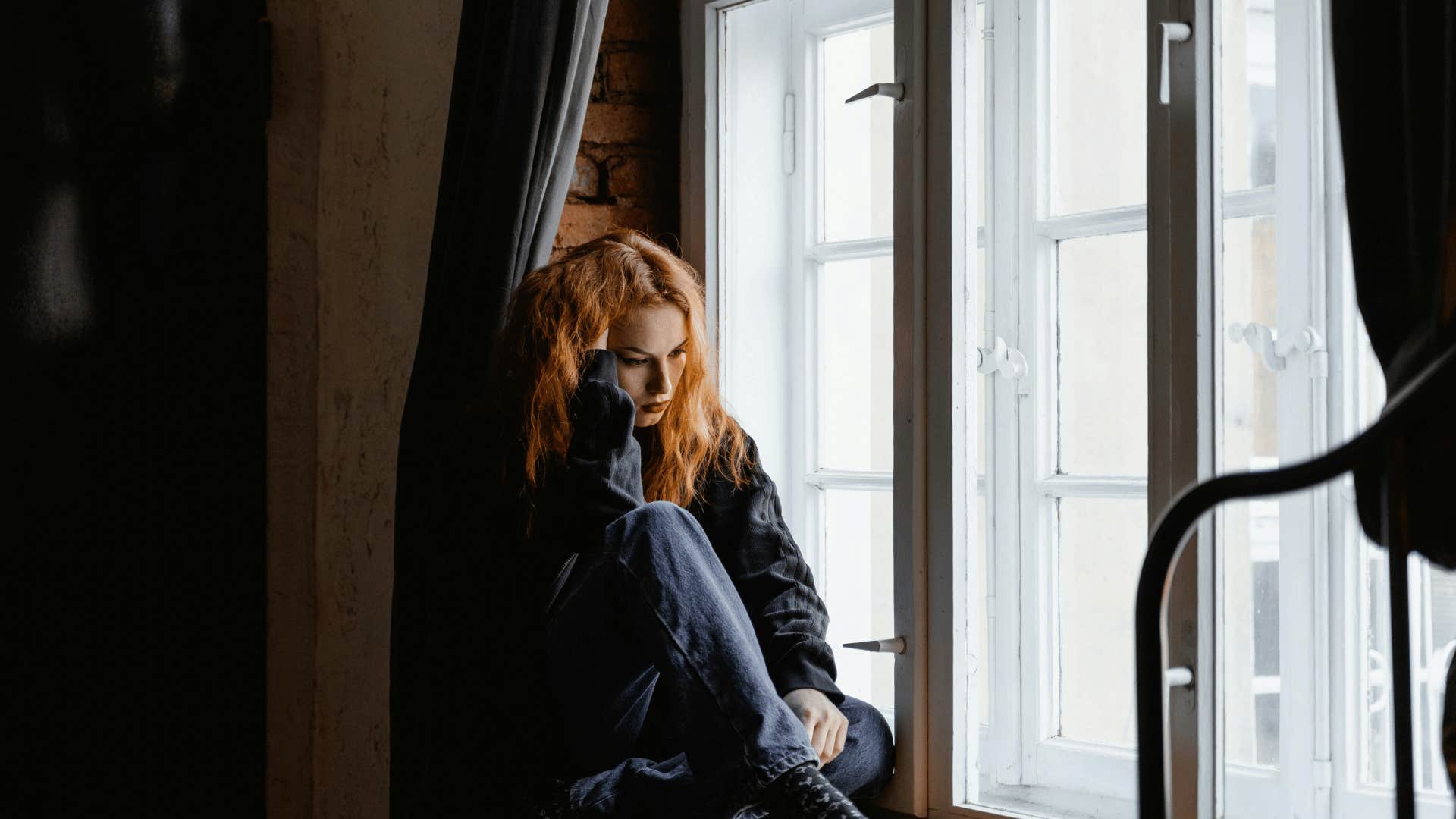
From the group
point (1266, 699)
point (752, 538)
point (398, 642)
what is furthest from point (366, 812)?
point (1266, 699)

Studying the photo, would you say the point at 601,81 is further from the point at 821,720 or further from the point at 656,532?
the point at 821,720

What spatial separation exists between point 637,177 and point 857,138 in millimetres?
369

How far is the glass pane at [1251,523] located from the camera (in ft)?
4.84

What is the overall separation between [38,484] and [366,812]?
2.75 feet

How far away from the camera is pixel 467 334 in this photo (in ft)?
5.92

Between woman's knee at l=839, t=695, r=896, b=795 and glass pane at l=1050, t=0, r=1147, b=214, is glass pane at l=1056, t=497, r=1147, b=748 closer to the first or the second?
woman's knee at l=839, t=695, r=896, b=795

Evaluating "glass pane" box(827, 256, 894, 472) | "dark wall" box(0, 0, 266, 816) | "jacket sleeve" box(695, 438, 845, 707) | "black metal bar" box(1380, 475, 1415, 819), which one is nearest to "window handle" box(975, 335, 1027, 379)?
"glass pane" box(827, 256, 894, 472)

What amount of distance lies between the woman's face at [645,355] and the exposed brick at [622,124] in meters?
0.41

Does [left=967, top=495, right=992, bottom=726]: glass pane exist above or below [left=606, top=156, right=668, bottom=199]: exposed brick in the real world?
below

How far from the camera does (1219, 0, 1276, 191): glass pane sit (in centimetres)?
149

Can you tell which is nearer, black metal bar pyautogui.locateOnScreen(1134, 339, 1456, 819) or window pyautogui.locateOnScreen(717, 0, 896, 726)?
black metal bar pyautogui.locateOnScreen(1134, 339, 1456, 819)

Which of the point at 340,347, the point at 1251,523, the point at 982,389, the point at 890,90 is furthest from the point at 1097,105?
the point at 340,347

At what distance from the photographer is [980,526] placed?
1765 millimetres

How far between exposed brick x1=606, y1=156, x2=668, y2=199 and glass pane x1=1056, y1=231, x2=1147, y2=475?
0.68 metres
